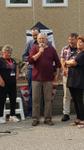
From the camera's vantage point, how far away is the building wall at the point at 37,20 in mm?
21062

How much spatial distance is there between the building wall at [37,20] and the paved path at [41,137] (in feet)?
28.8

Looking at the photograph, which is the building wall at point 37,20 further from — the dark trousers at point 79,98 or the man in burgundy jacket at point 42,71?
the dark trousers at point 79,98

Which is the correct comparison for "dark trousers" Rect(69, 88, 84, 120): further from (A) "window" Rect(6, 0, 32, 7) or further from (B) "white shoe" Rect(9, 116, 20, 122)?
(A) "window" Rect(6, 0, 32, 7)

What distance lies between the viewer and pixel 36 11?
21312mm

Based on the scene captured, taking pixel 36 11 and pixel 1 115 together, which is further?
pixel 36 11

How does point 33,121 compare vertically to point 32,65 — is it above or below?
below

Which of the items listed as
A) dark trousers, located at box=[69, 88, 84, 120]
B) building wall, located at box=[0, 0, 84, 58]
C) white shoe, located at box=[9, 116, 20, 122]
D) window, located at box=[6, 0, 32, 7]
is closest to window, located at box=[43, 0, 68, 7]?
building wall, located at box=[0, 0, 84, 58]

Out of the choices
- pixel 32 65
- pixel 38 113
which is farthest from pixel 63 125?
pixel 32 65

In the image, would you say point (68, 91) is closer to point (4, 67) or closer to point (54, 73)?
point (54, 73)

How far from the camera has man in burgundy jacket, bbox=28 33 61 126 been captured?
1212 centimetres

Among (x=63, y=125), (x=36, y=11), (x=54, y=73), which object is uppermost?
(x=36, y=11)

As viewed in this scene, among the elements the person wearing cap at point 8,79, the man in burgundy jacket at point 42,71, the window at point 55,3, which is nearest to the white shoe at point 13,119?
the person wearing cap at point 8,79

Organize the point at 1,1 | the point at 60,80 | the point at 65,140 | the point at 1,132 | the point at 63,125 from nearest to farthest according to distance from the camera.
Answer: the point at 65,140 < the point at 1,132 < the point at 63,125 < the point at 60,80 < the point at 1,1

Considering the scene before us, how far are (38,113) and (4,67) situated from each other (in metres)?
1.21
